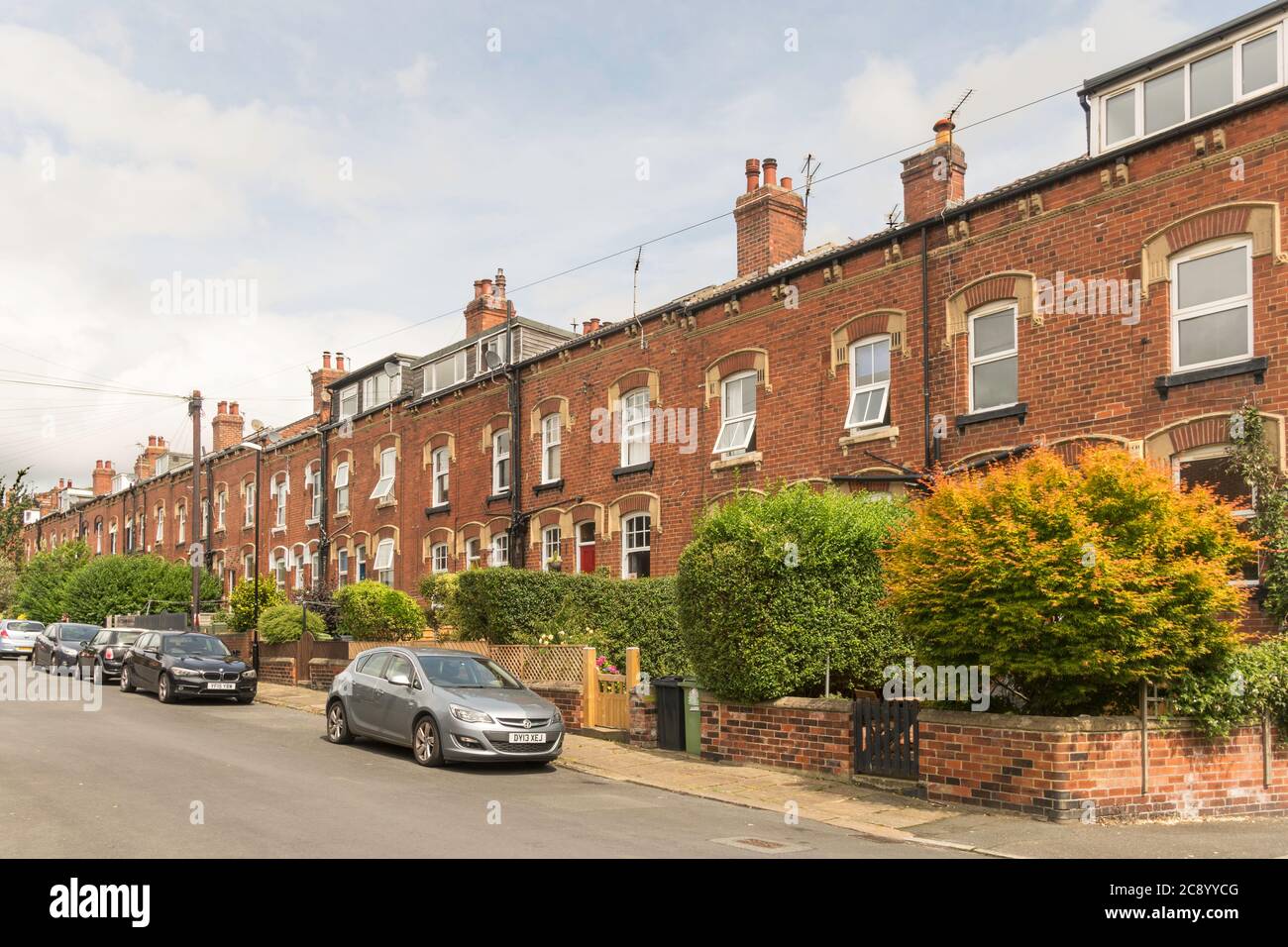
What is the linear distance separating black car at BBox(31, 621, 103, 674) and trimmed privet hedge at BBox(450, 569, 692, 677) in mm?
14592

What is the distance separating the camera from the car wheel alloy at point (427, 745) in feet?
46.9

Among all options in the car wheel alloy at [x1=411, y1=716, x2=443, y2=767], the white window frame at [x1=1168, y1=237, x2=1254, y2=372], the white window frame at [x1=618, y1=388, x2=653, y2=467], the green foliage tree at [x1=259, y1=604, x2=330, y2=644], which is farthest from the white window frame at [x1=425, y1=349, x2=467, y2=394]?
the white window frame at [x1=1168, y1=237, x2=1254, y2=372]

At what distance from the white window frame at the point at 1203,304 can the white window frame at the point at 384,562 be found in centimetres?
2395

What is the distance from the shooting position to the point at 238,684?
2334 centimetres

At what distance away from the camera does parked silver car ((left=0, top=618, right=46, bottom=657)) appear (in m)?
39.8

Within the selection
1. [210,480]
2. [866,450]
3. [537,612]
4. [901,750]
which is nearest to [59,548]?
[210,480]

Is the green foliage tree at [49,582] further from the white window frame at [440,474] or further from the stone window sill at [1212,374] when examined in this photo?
the stone window sill at [1212,374]

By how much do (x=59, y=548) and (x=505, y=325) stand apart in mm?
34472

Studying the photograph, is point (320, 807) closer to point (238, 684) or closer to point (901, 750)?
point (901, 750)

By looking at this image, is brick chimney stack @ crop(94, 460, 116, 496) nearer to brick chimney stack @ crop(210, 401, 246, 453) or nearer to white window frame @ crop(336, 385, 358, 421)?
brick chimney stack @ crop(210, 401, 246, 453)

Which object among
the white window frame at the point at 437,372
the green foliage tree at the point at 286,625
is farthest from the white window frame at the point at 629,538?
the white window frame at the point at 437,372

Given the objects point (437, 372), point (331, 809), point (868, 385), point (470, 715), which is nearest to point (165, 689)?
point (470, 715)

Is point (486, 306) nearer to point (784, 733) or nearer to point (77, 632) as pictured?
point (77, 632)

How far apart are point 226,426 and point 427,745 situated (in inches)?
1562
